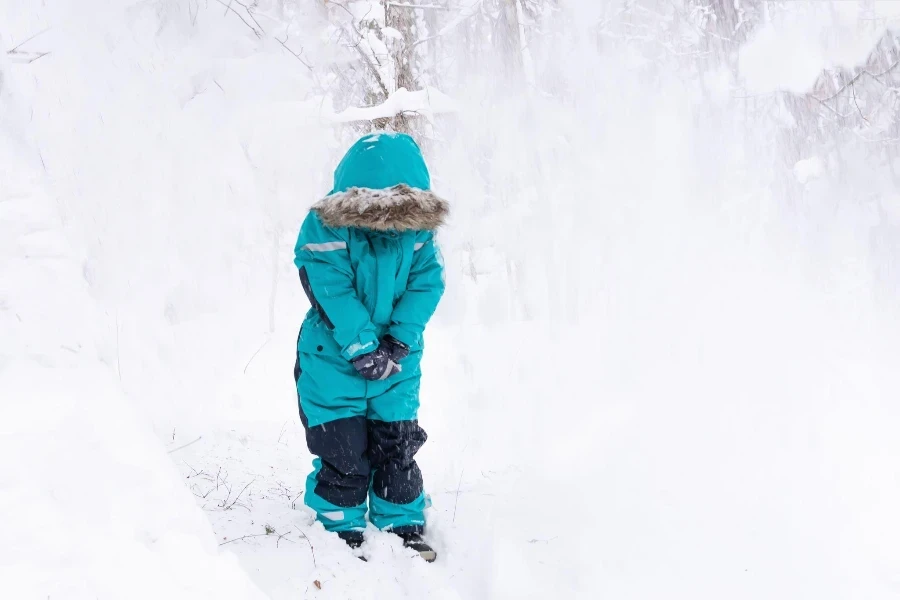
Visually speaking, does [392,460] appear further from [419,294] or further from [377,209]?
[377,209]

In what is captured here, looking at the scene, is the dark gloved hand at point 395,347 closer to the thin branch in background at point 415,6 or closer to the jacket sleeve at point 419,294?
the jacket sleeve at point 419,294

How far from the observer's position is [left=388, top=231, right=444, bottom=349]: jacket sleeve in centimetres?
317

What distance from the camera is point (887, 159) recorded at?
9.90 m

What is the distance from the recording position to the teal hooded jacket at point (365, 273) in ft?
9.87

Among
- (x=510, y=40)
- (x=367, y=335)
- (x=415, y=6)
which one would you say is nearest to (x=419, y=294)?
(x=367, y=335)

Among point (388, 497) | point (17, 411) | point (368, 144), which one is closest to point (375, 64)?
point (368, 144)

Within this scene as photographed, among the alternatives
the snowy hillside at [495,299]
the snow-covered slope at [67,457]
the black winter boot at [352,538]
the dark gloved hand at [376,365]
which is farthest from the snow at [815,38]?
the snow-covered slope at [67,457]

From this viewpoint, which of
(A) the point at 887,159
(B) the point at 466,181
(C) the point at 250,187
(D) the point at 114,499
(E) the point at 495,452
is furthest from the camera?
(B) the point at 466,181

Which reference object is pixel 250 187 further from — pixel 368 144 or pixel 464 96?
pixel 368 144

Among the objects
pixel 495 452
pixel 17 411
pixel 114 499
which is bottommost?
pixel 495 452

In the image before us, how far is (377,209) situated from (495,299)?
34.3 ft

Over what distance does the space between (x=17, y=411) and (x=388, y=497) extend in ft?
5.60

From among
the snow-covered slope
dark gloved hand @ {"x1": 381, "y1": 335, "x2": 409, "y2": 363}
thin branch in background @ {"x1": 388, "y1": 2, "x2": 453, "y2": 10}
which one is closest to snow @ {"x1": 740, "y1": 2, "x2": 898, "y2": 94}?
thin branch in background @ {"x1": 388, "y1": 2, "x2": 453, "y2": 10}

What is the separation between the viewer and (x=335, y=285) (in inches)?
119
